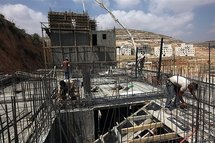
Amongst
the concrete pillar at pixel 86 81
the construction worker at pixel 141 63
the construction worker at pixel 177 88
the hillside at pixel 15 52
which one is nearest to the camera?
the construction worker at pixel 177 88

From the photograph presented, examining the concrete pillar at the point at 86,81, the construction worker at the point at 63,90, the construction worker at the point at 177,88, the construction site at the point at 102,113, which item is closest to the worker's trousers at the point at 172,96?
the construction worker at the point at 177,88

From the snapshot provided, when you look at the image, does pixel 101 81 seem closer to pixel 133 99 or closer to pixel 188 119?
pixel 133 99

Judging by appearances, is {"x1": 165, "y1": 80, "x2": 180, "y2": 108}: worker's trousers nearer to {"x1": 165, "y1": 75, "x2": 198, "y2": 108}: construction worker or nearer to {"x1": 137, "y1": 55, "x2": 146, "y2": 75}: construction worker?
{"x1": 165, "y1": 75, "x2": 198, "y2": 108}: construction worker

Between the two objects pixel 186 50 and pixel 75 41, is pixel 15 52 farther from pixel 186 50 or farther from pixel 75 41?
pixel 186 50

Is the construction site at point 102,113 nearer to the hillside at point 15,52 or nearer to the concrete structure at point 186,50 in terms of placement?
the hillside at point 15,52

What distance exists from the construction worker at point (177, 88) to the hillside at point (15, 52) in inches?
568

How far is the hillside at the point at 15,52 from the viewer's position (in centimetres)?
2112

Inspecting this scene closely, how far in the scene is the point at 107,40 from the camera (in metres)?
22.6

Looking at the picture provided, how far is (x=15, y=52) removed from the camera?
24156mm

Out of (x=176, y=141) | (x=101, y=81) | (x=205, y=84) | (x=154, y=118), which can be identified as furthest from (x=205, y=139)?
(x=101, y=81)

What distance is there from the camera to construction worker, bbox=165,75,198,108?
7613 millimetres

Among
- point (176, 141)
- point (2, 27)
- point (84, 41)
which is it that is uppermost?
point (2, 27)

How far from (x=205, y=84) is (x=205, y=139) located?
3.49 m

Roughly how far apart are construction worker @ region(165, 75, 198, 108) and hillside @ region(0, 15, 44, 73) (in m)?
14.4
